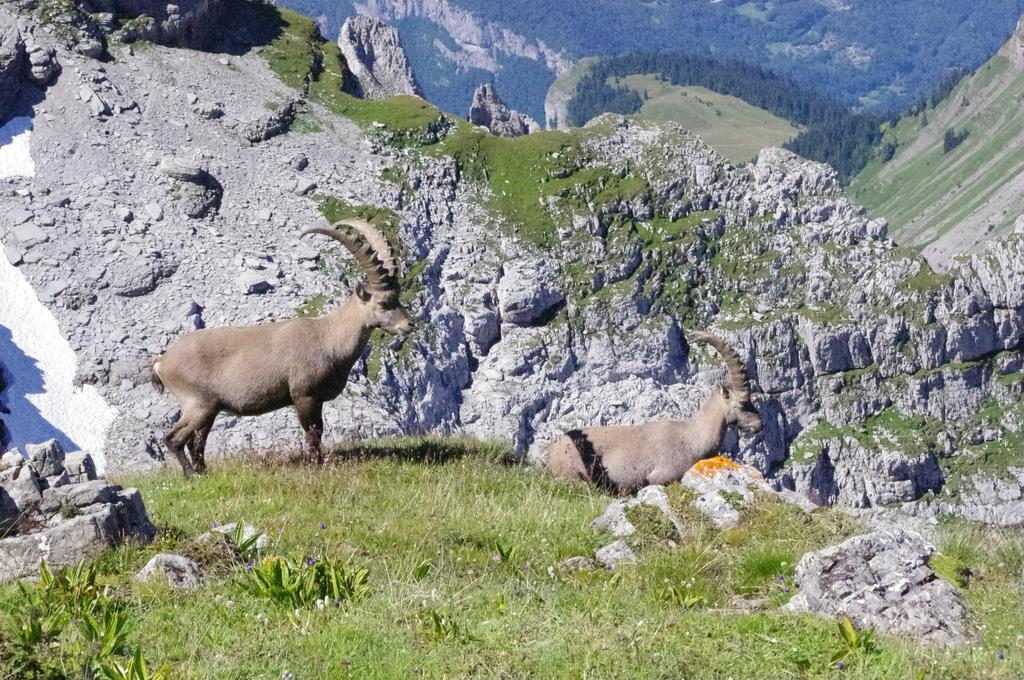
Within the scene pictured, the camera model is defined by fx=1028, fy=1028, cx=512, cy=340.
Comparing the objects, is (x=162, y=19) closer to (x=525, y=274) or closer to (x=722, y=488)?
(x=525, y=274)

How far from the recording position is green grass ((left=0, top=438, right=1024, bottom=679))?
8.24 m

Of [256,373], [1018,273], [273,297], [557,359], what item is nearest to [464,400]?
[557,359]

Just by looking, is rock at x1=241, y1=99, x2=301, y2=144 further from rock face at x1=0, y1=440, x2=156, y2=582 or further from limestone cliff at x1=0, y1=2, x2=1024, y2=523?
rock face at x1=0, y1=440, x2=156, y2=582

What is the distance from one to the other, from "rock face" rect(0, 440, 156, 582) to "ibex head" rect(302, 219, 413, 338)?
8649 millimetres

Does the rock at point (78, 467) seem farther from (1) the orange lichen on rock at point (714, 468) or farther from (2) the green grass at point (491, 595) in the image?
(1) the orange lichen on rock at point (714, 468)

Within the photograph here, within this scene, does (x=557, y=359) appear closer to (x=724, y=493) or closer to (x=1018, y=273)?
(x=1018, y=273)

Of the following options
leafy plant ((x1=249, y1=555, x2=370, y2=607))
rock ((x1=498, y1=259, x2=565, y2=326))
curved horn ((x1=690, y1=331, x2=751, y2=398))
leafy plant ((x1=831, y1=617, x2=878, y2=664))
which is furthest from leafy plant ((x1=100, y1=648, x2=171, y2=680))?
rock ((x1=498, y1=259, x2=565, y2=326))

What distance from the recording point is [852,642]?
8.49 m

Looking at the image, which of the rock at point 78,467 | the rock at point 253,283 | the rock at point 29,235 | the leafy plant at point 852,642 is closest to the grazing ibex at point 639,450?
the rock at point 78,467

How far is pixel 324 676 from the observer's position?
794 centimetres

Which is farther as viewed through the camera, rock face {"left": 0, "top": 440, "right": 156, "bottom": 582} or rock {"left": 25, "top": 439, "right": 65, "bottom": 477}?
rock {"left": 25, "top": 439, "right": 65, "bottom": 477}

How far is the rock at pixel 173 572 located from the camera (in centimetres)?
955

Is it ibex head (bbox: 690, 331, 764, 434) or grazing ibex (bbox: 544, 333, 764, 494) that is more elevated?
ibex head (bbox: 690, 331, 764, 434)

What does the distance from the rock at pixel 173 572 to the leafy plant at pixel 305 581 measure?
571 mm
